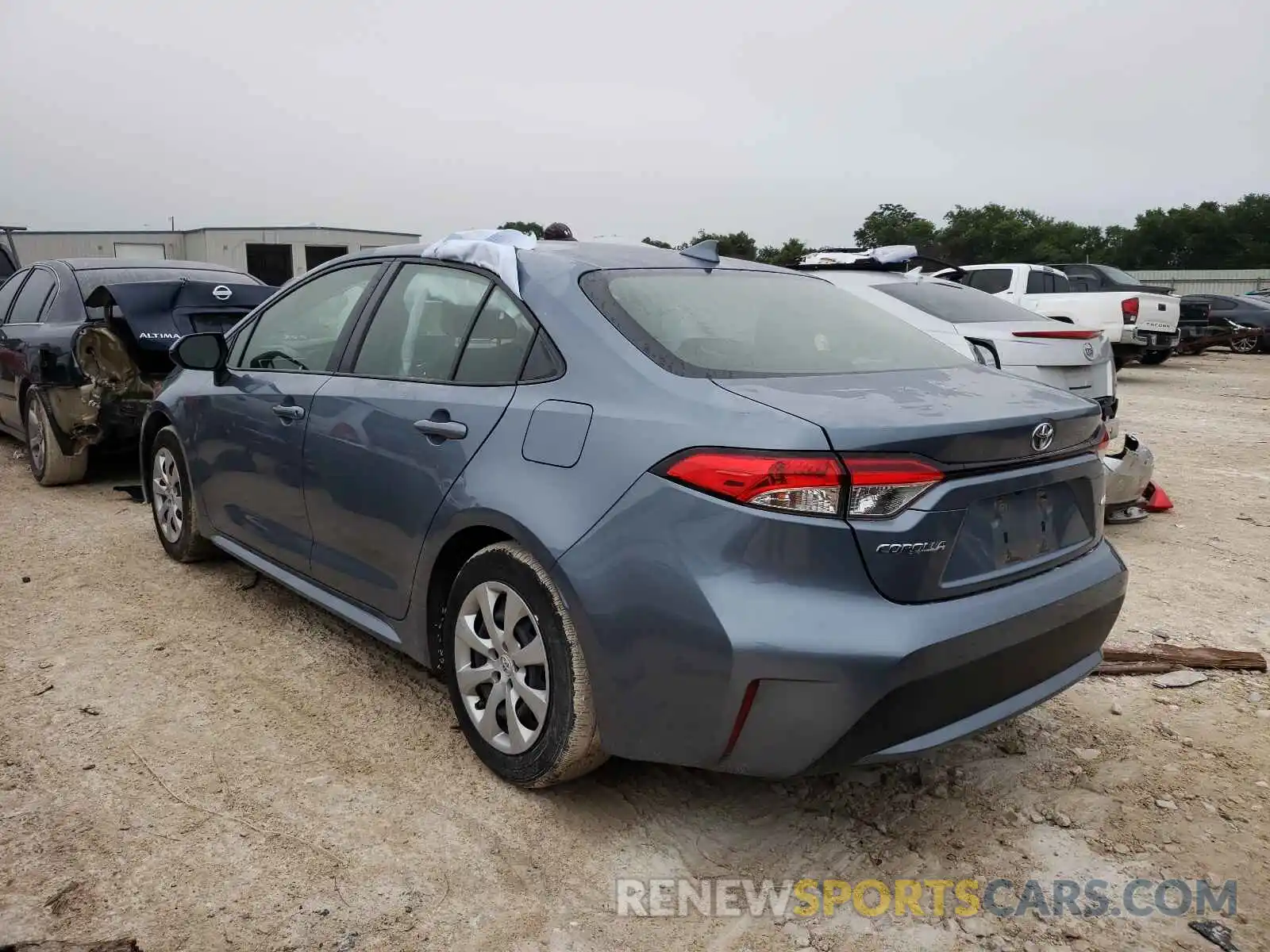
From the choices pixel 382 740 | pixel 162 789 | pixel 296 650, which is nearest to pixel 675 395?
pixel 382 740

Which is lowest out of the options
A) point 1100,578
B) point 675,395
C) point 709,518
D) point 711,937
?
point 711,937

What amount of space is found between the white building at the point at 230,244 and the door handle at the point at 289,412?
35367mm

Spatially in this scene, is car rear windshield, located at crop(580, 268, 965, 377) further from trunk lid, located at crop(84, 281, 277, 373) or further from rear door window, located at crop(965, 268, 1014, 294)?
rear door window, located at crop(965, 268, 1014, 294)

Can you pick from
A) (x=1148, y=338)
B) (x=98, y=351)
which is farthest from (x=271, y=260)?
(x=98, y=351)

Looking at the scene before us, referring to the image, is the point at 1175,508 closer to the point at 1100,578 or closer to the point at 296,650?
the point at 1100,578

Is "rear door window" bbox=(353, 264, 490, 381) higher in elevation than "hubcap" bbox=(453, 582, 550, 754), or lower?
higher

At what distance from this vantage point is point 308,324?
12.8ft

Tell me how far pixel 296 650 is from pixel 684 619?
87.2 inches

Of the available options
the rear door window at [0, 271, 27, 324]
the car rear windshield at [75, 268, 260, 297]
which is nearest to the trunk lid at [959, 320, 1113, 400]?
the car rear windshield at [75, 268, 260, 297]

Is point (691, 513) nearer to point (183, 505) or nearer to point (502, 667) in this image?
point (502, 667)

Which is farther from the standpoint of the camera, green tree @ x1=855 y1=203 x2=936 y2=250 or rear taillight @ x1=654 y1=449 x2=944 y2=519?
green tree @ x1=855 y1=203 x2=936 y2=250

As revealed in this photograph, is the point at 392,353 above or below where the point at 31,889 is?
above

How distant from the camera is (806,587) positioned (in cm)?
215

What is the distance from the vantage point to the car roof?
3025 millimetres
